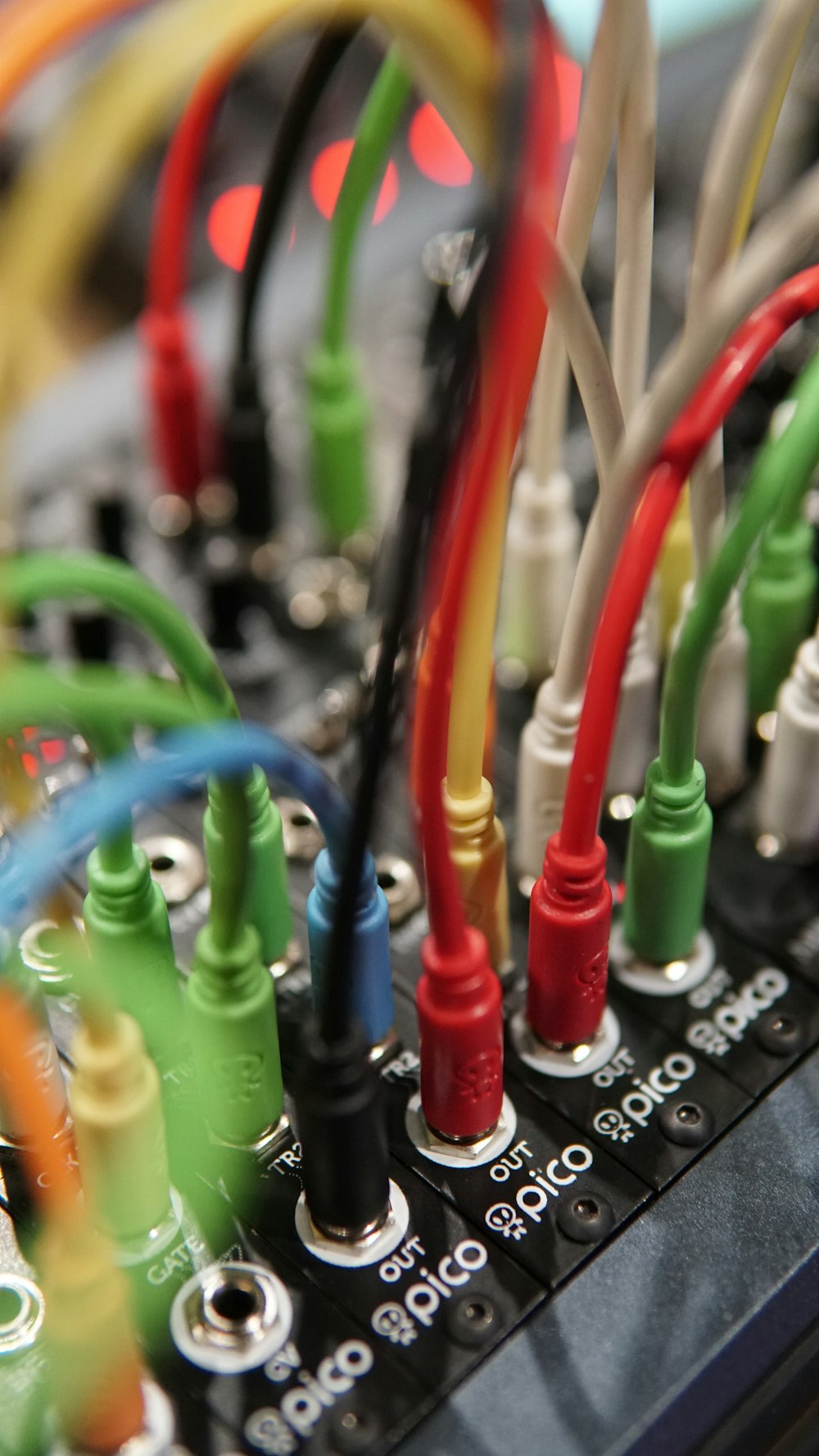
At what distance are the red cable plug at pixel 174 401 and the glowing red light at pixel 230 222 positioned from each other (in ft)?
1.21

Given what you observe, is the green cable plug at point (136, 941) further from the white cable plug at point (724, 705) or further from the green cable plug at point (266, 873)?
the white cable plug at point (724, 705)

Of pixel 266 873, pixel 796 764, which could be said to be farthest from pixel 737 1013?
pixel 266 873

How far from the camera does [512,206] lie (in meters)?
0.47

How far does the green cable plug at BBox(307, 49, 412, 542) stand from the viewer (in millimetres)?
845

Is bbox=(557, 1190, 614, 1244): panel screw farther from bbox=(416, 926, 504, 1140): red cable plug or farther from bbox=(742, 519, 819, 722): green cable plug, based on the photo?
bbox=(742, 519, 819, 722): green cable plug

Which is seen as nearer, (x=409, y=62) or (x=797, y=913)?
(x=409, y=62)

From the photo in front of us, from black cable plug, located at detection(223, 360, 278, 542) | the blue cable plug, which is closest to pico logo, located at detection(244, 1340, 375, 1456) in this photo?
the blue cable plug

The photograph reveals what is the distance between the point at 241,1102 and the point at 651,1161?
18cm

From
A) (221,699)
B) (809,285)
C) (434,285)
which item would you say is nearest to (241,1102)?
(221,699)

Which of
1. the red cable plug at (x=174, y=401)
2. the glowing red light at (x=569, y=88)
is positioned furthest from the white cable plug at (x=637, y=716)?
the glowing red light at (x=569, y=88)

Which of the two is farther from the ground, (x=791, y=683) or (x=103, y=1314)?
(x=791, y=683)

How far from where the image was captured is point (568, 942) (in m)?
0.68

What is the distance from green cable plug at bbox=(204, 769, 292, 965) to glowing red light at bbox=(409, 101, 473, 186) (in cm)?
74

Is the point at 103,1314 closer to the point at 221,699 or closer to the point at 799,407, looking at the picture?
the point at 221,699
